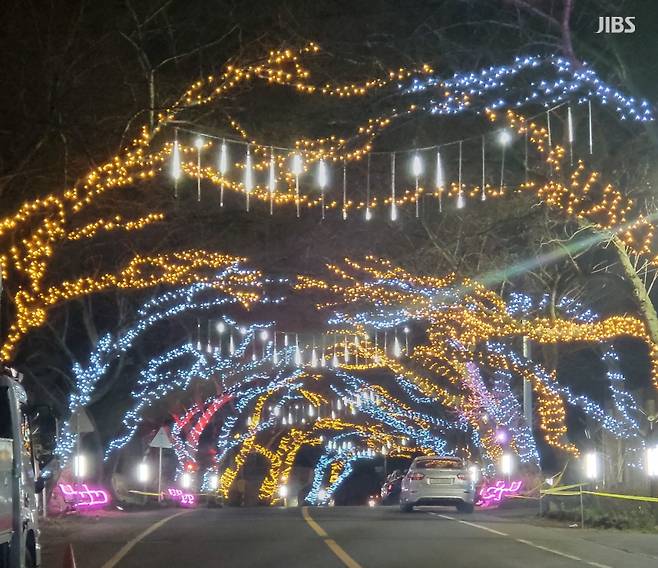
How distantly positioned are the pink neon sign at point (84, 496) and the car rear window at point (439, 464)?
8850mm

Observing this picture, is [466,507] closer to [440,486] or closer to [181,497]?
[440,486]

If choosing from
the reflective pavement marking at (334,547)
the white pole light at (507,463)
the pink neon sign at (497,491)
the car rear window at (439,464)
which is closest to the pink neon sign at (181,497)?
the pink neon sign at (497,491)

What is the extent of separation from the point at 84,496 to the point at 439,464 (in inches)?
382

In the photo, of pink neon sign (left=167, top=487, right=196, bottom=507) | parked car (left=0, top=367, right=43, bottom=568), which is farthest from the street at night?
pink neon sign (left=167, top=487, right=196, bottom=507)

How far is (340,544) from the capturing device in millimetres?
18000

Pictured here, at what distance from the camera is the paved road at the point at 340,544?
1548 centimetres

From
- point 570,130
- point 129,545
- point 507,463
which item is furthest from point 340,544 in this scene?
point 507,463

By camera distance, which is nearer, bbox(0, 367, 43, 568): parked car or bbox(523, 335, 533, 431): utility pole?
bbox(0, 367, 43, 568): parked car

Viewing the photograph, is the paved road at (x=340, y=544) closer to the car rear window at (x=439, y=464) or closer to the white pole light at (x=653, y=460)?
the white pole light at (x=653, y=460)

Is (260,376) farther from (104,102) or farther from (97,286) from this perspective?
(104,102)

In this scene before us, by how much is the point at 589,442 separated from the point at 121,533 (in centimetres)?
2386

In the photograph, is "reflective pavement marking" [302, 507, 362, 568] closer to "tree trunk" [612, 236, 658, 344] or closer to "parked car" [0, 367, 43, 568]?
"parked car" [0, 367, 43, 568]

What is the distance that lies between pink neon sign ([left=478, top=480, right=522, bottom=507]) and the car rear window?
465cm

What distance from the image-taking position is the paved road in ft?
50.8
